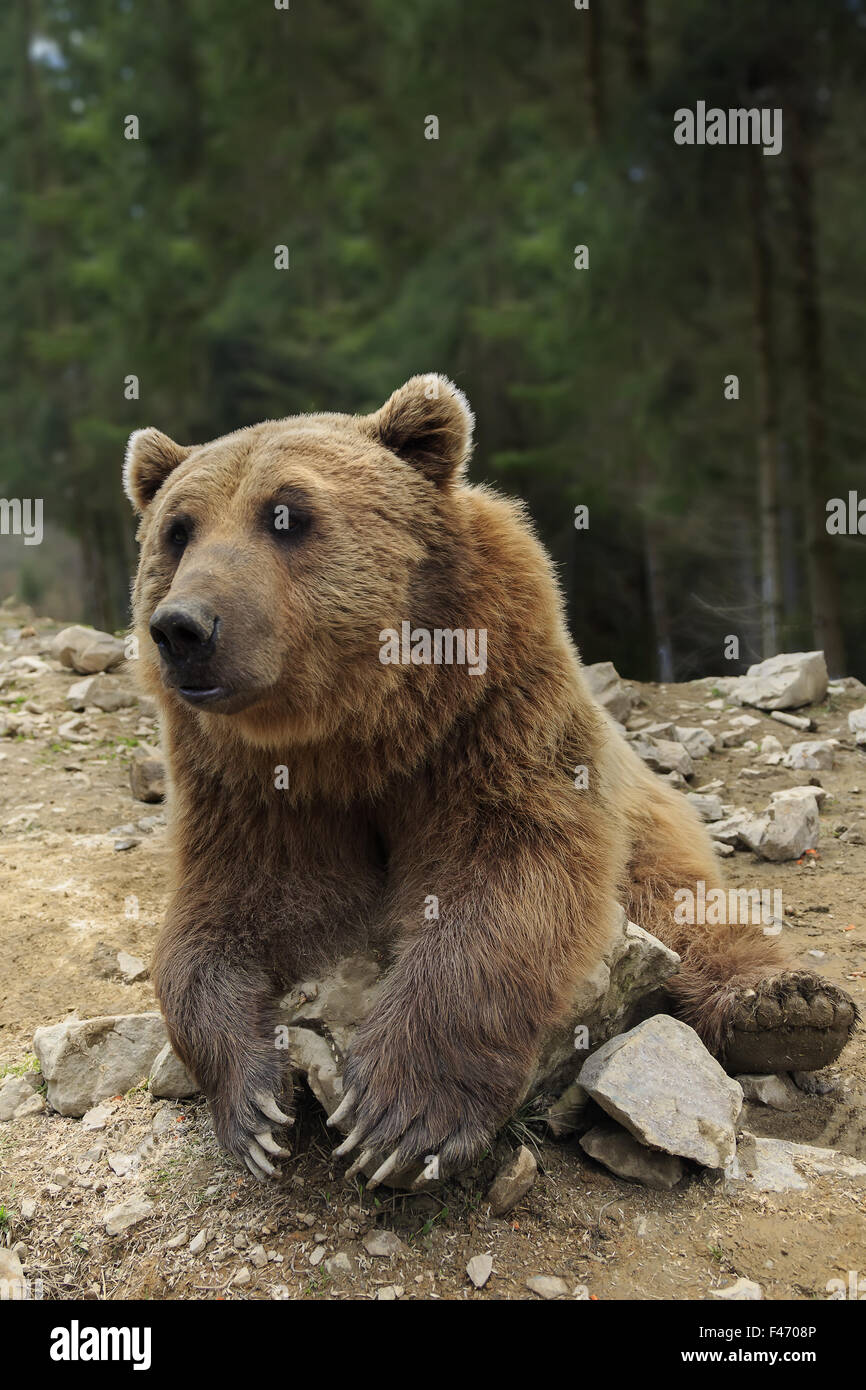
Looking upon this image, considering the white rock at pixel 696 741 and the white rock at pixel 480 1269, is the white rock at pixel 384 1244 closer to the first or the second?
the white rock at pixel 480 1269

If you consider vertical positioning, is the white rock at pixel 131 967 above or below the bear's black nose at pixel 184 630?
below

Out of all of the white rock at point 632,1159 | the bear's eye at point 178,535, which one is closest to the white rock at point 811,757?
the white rock at point 632,1159

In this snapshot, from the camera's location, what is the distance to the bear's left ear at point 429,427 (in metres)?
3.37

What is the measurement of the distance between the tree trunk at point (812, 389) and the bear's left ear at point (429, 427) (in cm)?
627

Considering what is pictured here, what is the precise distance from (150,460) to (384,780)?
1394 millimetres

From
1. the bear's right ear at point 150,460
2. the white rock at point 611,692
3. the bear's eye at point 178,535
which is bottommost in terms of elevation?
the white rock at point 611,692

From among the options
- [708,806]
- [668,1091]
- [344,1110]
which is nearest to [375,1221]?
[344,1110]

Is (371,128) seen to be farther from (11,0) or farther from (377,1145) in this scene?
(377,1145)

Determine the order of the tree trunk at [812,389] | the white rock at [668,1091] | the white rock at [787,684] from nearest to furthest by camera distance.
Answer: the white rock at [668,1091] → the white rock at [787,684] → the tree trunk at [812,389]

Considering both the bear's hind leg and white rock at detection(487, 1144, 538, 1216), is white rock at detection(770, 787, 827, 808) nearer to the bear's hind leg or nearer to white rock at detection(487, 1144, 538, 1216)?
the bear's hind leg

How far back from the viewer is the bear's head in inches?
109

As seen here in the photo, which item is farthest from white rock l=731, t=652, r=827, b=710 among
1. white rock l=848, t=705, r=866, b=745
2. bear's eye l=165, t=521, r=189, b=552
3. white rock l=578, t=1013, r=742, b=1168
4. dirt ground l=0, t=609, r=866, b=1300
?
bear's eye l=165, t=521, r=189, b=552

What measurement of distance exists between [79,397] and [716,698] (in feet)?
29.9

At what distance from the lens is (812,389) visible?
375 inches
